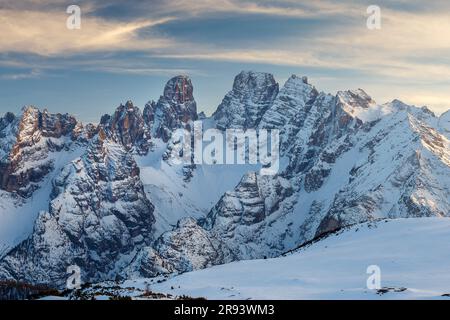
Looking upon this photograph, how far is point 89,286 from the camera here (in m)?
38.7

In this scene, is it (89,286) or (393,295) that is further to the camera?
(89,286)

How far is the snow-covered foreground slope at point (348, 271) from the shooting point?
31.9 meters

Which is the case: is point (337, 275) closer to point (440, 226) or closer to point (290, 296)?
point (290, 296)

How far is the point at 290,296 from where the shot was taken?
102 feet

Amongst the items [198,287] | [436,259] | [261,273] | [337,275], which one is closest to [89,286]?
[198,287]

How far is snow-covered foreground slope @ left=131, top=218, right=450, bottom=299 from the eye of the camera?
31.9 meters

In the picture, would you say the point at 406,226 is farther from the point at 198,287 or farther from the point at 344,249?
the point at 198,287

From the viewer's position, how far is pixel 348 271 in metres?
39.6

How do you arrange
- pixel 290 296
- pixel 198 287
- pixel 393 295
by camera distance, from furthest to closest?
pixel 198 287 → pixel 290 296 → pixel 393 295
